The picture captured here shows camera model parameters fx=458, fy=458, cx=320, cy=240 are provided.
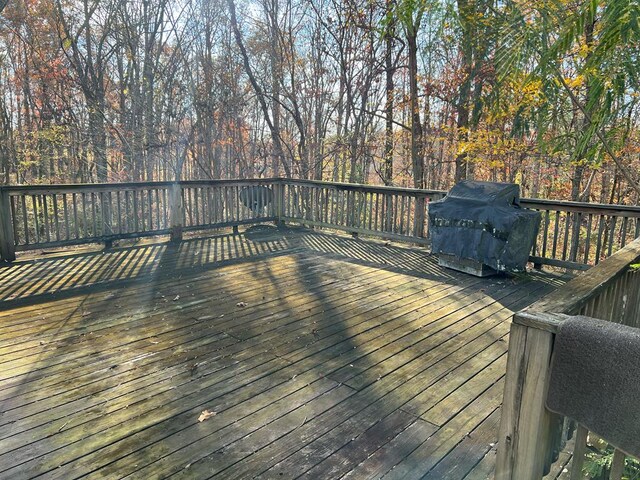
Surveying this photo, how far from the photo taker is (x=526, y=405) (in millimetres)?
1392

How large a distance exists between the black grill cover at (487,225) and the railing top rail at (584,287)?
2309mm

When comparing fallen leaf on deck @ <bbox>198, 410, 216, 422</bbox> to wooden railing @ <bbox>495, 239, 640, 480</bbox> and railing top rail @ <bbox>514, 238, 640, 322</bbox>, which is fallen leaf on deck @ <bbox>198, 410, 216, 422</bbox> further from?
railing top rail @ <bbox>514, 238, 640, 322</bbox>

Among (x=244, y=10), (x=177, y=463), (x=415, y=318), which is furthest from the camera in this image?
(x=244, y=10)

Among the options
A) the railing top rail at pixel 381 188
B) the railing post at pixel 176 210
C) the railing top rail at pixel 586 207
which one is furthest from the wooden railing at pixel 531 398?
the railing post at pixel 176 210

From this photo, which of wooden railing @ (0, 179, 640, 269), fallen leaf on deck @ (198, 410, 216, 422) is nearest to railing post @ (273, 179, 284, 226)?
wooden railing @ (0, 179, 640, 269)

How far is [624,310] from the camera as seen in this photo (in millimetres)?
2412

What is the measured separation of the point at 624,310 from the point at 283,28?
458 inches

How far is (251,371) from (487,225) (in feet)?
10.2

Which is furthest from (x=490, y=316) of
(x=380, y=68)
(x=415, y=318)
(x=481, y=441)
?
(x=380, y=68)

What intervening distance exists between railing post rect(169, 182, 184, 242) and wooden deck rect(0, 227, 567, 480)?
4.88 ft

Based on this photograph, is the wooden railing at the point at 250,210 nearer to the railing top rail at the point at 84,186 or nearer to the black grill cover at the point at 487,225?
the railing top rail at the point at 84,186

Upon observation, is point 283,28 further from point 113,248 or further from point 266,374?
point 266,374

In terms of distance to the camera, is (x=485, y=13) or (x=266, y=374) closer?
(x=266, y=374)

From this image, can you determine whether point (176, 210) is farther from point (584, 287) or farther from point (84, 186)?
point (584, 287)
